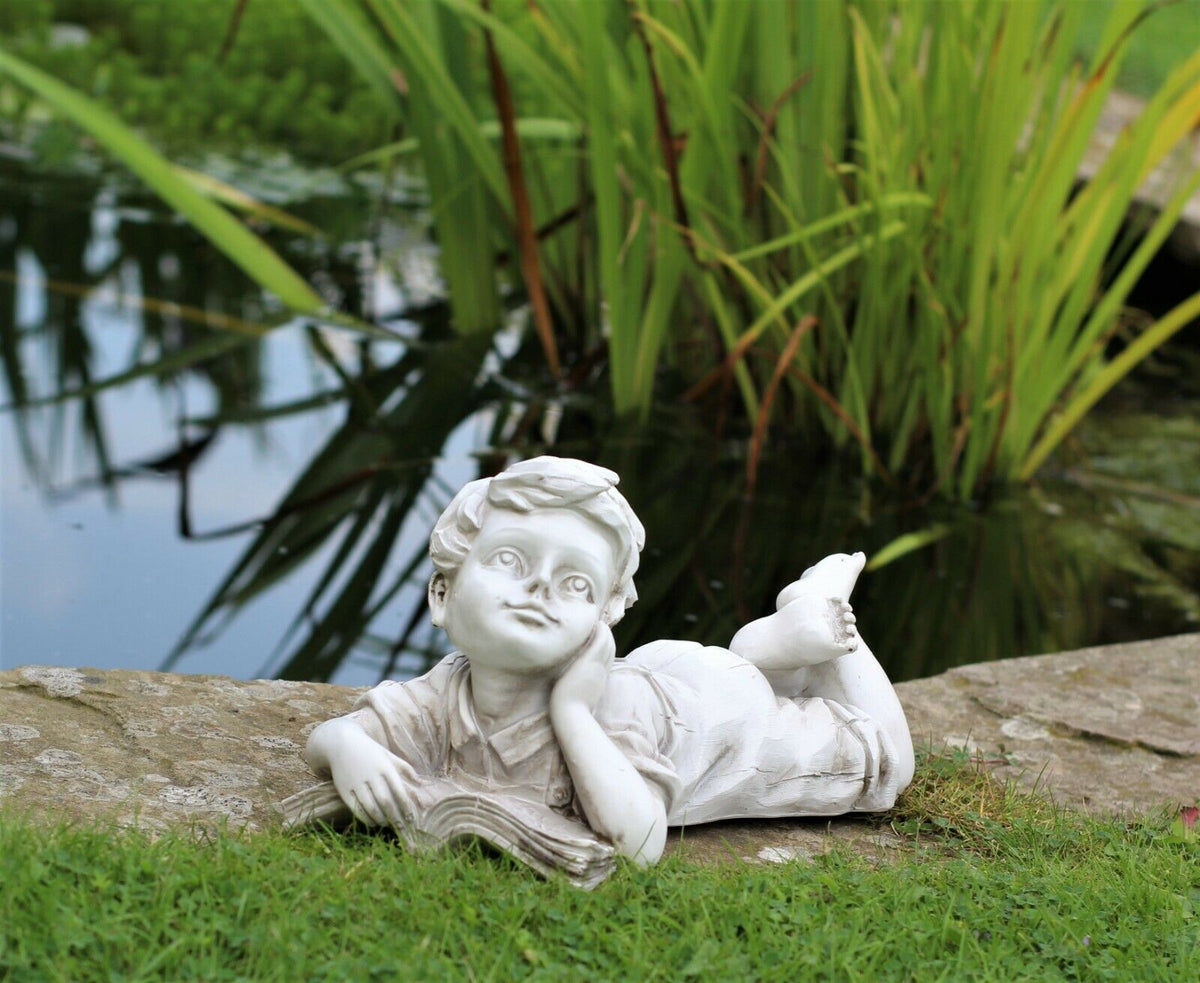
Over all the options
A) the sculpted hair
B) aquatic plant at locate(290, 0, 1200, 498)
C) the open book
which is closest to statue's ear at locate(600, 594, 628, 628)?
the sculpted hair

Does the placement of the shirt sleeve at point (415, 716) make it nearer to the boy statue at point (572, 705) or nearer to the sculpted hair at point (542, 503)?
the boy statue at point (572, 705)

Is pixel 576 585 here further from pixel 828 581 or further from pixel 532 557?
pixel 828 581

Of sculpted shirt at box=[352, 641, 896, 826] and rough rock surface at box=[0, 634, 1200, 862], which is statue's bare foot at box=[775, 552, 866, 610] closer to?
sculpted shirt at box=[352, 641, 896, 826]

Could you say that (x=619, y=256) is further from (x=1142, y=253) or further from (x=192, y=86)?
(x=192, y=86)

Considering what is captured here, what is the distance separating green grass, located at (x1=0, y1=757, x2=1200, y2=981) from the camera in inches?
62.4

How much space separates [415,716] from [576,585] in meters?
0.28

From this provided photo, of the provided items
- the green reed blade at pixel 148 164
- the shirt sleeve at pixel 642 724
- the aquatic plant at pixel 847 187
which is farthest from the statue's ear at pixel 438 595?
the green reed blade at pixel 148 164

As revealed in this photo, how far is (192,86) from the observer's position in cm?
743

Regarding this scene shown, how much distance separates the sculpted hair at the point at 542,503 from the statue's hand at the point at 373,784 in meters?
0.25

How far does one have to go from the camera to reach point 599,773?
1.85 meters

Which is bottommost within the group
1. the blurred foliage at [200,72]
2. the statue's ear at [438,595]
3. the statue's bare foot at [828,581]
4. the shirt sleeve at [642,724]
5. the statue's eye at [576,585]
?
the blurred foliage at [200,72]

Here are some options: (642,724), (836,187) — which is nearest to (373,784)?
(642,724)

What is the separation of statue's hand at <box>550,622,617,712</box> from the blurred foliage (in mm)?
6176

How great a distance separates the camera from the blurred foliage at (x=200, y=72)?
782 centimetres
